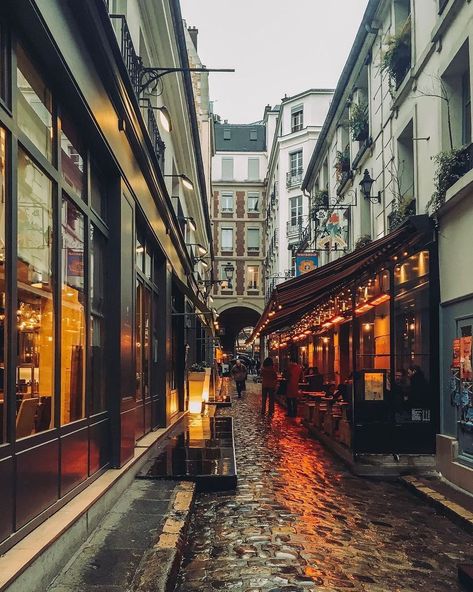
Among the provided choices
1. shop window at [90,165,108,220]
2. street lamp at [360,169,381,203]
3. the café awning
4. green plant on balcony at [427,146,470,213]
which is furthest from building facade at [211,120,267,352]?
shop window at [90,165,108,220]

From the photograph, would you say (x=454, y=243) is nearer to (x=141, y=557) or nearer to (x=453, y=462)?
(x=453, y=462)

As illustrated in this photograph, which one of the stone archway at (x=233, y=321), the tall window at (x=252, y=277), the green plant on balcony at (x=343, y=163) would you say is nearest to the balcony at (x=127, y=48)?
the green plant on balcony at (x=343, y=163)

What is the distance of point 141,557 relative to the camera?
500 cm

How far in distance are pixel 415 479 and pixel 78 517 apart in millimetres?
5838

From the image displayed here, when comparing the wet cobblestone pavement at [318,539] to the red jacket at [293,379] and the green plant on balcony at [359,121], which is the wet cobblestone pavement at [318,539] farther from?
the green plant on balcony at [359,121]

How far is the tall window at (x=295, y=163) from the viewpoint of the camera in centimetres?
4467

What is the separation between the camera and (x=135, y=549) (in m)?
5.21

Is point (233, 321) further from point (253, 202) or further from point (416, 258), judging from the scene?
point (416, 258)

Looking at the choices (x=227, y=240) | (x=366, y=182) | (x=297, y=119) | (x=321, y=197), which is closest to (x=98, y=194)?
(x=366, y=182)

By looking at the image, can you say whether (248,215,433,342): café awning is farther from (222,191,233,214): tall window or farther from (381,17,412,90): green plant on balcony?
(222,191,233,214): tall window

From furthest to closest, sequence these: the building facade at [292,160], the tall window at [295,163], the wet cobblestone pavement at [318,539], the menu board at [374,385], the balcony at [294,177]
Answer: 1. the tall window at [295,163]
2. the balcony at [294,177]
3. the building facade at [292,160]
4. the menu board at [374,385]
5. the wet cobblestone pavement at [318,539]

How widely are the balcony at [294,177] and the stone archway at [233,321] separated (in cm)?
1682

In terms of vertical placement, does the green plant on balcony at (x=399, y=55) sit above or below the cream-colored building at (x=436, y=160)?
above

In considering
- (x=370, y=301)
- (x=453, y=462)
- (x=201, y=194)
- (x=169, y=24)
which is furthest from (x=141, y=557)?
(x=201, y=194)
